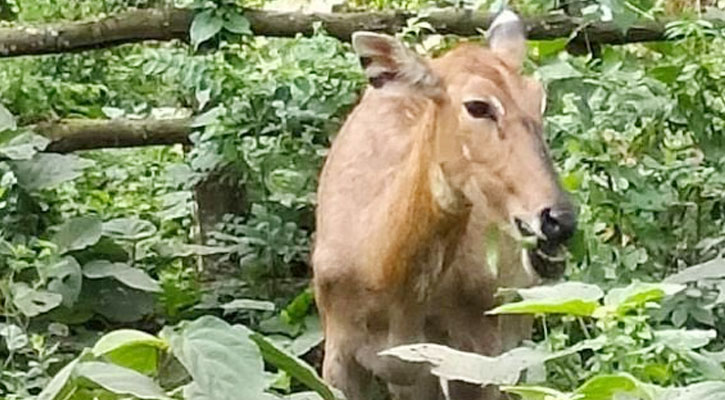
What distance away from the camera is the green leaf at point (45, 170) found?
635cm

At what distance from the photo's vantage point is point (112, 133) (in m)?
7.18

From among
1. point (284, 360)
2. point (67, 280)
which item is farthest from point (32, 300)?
point (284, 360)

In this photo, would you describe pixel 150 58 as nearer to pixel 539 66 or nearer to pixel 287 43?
pixel 287 43

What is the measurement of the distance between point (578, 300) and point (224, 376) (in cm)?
49

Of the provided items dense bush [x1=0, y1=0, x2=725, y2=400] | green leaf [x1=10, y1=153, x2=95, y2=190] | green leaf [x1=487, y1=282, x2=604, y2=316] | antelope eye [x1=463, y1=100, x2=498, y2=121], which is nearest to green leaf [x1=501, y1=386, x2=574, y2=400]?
green leaf [x1=487, y1=282, x2=604, y2=316]

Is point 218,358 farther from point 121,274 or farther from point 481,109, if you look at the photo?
point 121,274

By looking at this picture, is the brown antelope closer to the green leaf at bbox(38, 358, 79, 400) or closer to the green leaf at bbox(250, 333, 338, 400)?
the green leaf at bbox(250, 333, 338, 400)

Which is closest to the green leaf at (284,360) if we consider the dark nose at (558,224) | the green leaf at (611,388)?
the green leaf at (611,388)

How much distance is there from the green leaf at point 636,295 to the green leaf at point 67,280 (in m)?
3.55

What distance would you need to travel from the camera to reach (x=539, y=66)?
6504mm

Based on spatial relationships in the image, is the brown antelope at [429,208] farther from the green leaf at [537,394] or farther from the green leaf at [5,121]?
the green leaf at [537,394]

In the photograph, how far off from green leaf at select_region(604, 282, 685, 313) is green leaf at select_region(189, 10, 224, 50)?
14.4 ft

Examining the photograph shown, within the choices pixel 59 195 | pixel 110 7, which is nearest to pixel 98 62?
pixel 110 7

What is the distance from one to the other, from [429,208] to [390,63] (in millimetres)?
447
